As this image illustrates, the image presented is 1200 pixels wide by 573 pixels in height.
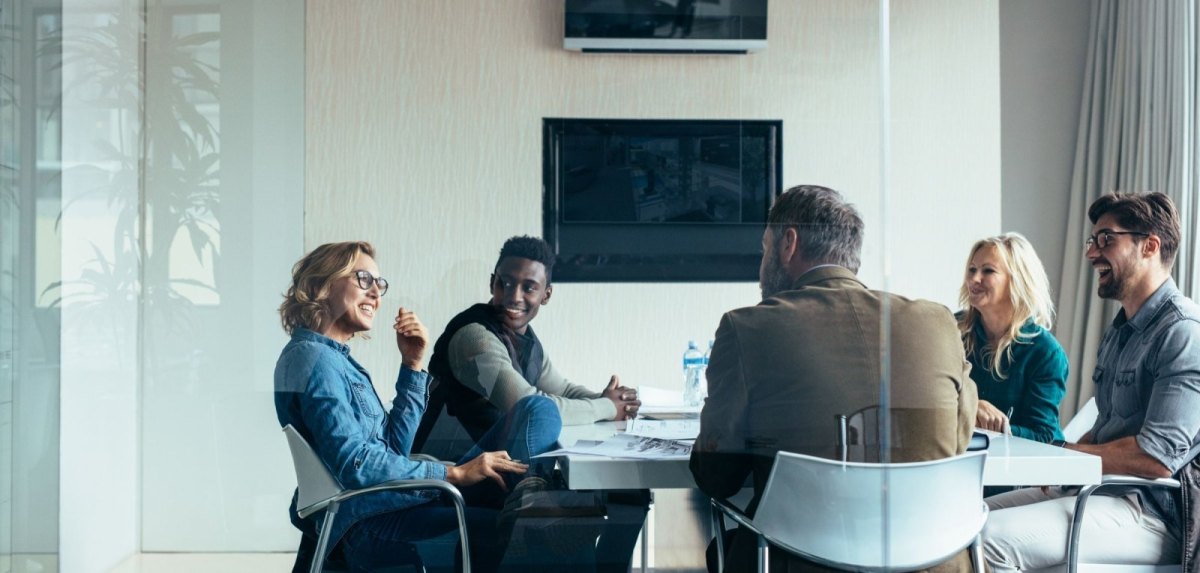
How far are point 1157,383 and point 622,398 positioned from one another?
1.50m

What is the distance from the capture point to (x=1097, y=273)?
2709 millimetres

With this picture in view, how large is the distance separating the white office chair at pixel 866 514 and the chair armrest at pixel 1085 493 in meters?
0.37

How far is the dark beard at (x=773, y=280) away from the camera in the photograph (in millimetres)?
2098

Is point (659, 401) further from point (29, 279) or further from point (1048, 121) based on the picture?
point (1048, 121)

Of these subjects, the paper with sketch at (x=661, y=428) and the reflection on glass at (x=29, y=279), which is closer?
the paper with sketch at (x=661, y=428)

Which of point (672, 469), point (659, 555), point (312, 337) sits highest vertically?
point (312, 337)

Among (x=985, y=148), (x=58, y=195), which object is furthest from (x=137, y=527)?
(x=985, y=148)

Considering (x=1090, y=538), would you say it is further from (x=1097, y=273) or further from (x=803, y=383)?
(x=803, y=383)

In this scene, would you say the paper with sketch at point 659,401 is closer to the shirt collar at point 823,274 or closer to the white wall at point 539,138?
the white wall at point 539,138

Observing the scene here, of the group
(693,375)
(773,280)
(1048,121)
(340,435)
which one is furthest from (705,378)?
(1048,121)

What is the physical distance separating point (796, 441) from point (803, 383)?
0.62 ft

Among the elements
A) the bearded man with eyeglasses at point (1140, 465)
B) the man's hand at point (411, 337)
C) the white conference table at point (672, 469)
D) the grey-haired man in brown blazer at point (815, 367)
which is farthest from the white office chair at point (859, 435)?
the man's hand at point (411, 337)

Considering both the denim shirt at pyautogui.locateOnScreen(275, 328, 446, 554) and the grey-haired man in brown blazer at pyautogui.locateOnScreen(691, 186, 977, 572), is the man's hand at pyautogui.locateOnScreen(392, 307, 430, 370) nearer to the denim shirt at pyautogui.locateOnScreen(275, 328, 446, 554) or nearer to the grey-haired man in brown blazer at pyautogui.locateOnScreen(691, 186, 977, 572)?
the denim shirt at pyautogui.locateOnScreen(275, 328, 446, 554)

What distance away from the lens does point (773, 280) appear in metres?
2.12
